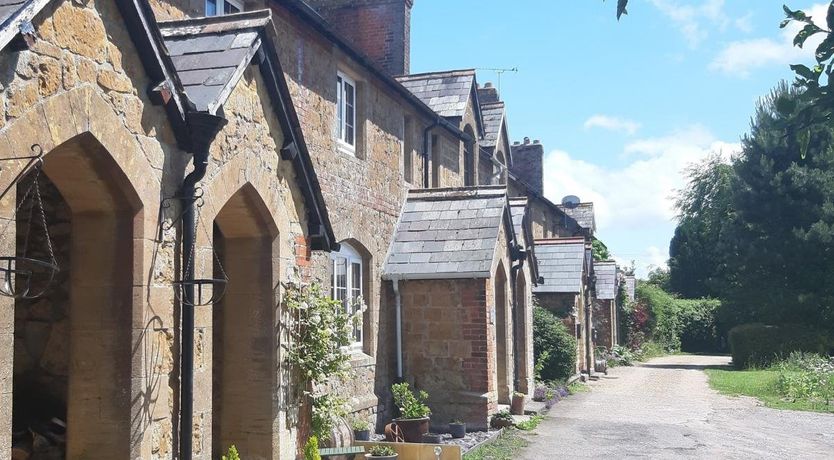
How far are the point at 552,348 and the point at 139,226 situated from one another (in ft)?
58.4

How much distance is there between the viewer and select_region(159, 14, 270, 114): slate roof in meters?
6.18

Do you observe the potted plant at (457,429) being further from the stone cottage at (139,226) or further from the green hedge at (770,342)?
the green hedge at (770,342)

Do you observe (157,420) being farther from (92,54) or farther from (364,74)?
(364,74)

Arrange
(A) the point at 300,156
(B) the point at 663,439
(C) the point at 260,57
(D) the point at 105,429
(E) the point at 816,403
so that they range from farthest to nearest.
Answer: (E) the point at 816,403 → (B) the point at 663,439 → (A) the point at 300,156 → (C) the point at 260,57 → (D) the point at 105,429

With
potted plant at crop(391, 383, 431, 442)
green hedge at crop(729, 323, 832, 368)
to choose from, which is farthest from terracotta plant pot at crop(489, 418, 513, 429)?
green hedge at crop(729, 323, 832, 368)

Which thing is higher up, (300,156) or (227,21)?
(227,21)

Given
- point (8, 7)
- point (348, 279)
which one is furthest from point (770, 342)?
point (8, 7)

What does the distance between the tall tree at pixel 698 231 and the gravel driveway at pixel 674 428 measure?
111 ft

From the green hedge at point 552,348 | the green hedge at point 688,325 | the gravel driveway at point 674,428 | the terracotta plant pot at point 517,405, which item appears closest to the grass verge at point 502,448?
the gravel driveway at point 674,428

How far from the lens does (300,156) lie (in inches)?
308

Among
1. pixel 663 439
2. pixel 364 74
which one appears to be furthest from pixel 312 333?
pixel 663 439

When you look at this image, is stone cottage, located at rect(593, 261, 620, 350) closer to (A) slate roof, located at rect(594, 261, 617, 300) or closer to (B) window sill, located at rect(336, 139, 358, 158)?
(A) slate roof, located at rect(594, 261, 617, 300)

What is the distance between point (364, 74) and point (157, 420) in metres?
9.50

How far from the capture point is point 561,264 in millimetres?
26656
